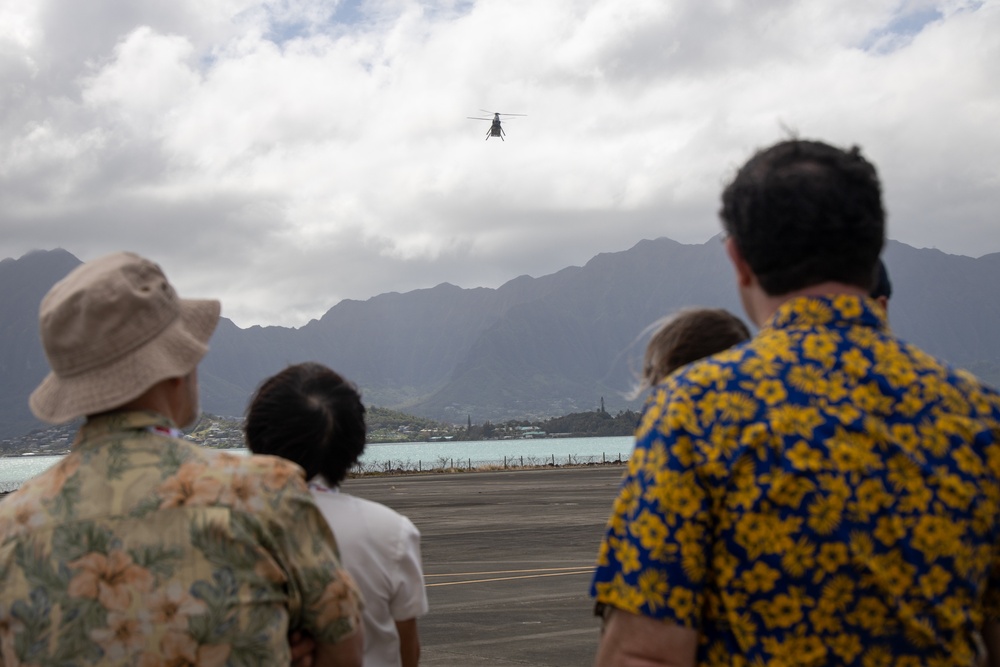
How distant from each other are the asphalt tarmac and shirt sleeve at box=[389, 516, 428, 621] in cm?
546

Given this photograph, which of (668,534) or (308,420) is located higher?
(308,420)

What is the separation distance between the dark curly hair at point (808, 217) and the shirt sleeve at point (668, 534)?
0.39 metres

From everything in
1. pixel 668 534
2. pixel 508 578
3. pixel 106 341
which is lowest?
pixel 508 578

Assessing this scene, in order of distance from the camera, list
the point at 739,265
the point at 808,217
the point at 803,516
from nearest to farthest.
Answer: the point at 803,516
the point at 808,217
the point at 739,265

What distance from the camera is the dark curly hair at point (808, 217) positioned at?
217cm

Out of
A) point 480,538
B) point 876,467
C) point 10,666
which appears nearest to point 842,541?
point 876,467

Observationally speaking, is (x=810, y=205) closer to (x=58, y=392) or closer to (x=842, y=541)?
(x=842, y=541)

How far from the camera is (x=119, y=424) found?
7.88 feet

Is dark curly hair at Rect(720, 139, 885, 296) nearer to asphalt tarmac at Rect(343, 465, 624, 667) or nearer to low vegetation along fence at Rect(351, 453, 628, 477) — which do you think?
asphalt tarmac at Rect(343, 465, 624, 667)

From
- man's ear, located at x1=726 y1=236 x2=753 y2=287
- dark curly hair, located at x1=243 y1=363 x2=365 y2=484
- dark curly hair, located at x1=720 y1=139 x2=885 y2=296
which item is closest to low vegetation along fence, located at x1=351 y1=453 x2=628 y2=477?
dark curly hair, located at x1=243 y1=363 x2=365 y2=484

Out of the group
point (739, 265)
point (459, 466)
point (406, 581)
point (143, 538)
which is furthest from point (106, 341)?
point (459, 466)

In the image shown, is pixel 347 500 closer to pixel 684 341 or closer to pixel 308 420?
pixel 308 420

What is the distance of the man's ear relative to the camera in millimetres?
2285

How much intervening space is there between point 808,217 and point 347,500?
1798 millimetres
